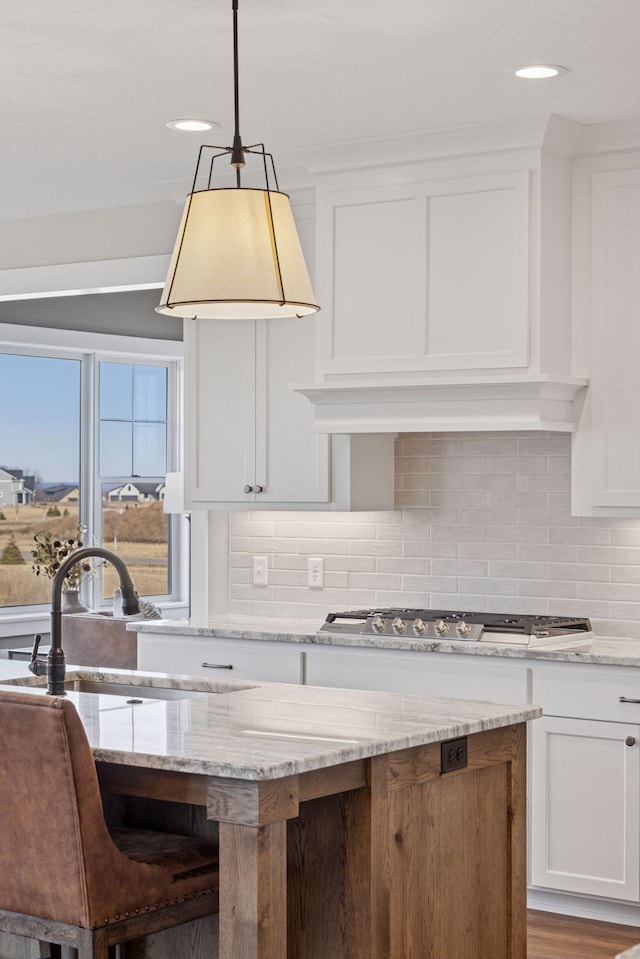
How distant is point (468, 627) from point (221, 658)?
1.08 meters

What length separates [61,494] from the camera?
26.1ft

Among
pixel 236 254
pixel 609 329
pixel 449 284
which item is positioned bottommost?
pixel 236 254

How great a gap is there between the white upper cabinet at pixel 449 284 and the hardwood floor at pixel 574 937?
5.61 ft

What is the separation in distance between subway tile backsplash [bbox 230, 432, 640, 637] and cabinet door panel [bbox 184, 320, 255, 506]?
34cm

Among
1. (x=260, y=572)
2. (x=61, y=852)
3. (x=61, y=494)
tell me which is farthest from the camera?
(x=61, y=494)

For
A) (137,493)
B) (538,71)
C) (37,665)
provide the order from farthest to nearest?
(137,493)
(538,71)
(37,665)

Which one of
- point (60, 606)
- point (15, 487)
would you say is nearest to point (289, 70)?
point (60, 606)

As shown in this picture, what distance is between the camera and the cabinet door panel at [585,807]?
420cm

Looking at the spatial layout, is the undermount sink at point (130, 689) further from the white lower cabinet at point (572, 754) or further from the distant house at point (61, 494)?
the distant house at point (61, 494)

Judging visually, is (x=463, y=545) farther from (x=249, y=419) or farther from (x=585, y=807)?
(x=585, y=807)

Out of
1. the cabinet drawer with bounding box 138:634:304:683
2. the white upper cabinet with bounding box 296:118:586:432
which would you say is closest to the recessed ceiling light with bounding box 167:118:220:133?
the white upper cabinet with bounding box 296:118:586:432

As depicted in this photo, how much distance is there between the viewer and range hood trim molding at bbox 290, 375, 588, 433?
4.49 meters

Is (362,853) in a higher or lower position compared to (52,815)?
lower

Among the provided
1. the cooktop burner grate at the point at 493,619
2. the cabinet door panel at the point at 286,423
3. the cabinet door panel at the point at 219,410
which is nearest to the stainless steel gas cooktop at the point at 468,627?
the cooktop burner grate at the point at 493,619
